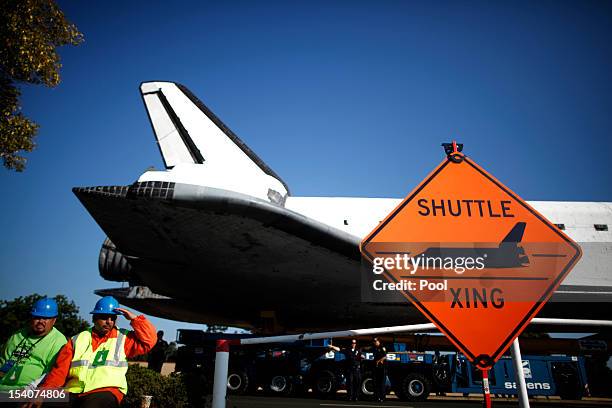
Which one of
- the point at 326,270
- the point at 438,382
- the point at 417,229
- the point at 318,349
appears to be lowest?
the point at 438,382

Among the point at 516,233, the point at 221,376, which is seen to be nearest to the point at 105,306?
the point at 221,376

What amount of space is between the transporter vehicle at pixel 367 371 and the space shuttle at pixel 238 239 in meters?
0.96

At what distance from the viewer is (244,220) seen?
Answer: 605 cm

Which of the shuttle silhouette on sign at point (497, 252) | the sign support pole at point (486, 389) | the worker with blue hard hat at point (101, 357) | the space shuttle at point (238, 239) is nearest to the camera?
the sign support pole at point (486, 389)

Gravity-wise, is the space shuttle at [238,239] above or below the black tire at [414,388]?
above

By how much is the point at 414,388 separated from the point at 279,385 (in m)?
3.93

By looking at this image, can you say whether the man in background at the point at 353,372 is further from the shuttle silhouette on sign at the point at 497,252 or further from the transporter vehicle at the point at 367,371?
the shuttle silhouette on sign at the point at 497,252

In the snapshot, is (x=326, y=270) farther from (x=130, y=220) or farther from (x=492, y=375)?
(x=492, y=375)

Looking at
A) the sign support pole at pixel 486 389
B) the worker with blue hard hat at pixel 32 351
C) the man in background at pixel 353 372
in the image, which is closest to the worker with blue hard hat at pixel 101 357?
the worker with blue hard hat at pixel 32 351

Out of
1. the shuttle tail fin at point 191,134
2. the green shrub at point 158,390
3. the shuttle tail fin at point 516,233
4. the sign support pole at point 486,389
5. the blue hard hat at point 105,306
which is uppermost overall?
the shuttle tail fin at point 191,134

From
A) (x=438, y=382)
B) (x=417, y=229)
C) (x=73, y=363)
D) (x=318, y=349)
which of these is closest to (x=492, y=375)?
(x=438, y=382)

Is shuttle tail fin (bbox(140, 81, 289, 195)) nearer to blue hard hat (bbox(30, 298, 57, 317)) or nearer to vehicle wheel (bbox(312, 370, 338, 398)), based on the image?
vehicle wheel (bbox(312, 370, 338, 398))

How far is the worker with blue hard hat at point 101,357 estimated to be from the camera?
8.48ft

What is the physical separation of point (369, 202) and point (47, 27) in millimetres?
9360
